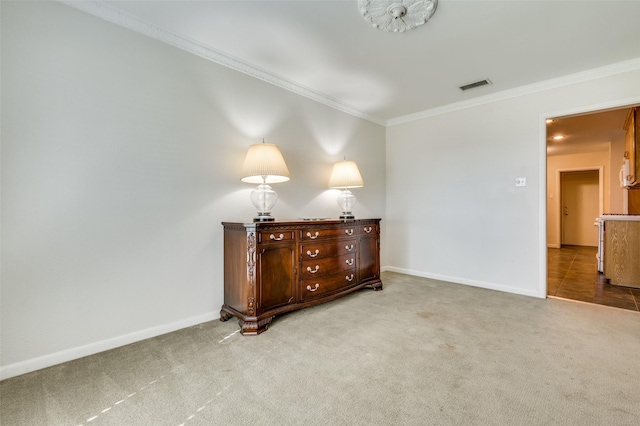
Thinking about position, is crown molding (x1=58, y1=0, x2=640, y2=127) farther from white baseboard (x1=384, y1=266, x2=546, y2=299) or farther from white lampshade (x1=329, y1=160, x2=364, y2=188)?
white baseboard (x1=384, y1=266, x2=546, y2=299)

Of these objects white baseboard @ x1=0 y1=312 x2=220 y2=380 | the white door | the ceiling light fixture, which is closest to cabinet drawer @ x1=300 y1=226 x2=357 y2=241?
white baseboard @ x1=0 y1=312 x2=220 y2=380

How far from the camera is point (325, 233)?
2820 millimetres

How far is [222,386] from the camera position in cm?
155

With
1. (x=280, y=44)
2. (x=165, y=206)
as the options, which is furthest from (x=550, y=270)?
(x=165, y=206)

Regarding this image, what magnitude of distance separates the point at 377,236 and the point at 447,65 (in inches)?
77.8

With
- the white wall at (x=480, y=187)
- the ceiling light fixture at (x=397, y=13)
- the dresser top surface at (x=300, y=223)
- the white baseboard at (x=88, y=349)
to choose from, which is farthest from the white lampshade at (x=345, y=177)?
the white baseboard at (x=88, y=349)

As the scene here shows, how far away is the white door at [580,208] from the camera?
7.62 m

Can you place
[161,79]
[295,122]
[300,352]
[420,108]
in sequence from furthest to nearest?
1. [420,108]
2. [295,122]
3. [161,79]
4. [300,352]

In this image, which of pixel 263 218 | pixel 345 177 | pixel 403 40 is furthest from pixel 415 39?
pixel 263 218

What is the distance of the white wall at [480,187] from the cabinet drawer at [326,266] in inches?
61.3

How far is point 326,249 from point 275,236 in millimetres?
641

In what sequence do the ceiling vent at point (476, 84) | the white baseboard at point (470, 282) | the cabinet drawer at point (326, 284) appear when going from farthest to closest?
the white baseboard at point (470, 282), the ceiling vent at point (476, 84), the cabinet drawer at point (326, 284)

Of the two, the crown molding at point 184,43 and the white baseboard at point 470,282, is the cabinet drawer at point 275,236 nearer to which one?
the crown molding at point 184,43

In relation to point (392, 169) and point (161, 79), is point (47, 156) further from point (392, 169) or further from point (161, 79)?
point (392, 169)
